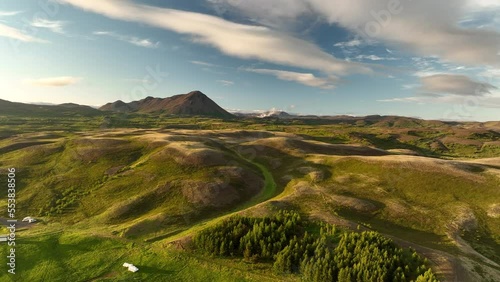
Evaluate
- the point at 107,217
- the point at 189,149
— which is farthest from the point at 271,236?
the point at 189,149

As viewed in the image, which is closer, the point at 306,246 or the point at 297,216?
the point at 306,246

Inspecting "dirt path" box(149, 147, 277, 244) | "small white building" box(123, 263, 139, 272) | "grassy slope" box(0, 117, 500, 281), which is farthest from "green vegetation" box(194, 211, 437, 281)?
"small white building" box(123, 263, 139, 272)

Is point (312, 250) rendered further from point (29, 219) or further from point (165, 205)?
point (29, 219)

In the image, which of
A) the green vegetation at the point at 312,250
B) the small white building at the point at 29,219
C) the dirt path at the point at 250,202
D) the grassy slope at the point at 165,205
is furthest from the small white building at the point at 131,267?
the small white building at the point at 29,219

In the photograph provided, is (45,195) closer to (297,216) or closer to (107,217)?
(107,217)

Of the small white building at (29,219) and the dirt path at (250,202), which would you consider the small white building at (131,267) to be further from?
the small white building at (29,219)

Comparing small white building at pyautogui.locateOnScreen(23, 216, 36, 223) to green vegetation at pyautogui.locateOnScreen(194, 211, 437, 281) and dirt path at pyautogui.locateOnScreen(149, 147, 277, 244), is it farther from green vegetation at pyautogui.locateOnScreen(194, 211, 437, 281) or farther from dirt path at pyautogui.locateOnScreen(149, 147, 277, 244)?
green vegetation at pyautogui.locateOnScreen(194, 211, 437, 281)

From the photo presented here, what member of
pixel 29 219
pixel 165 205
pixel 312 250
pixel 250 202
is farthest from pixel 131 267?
pixel 29 219

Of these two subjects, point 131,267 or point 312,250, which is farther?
point 312,250

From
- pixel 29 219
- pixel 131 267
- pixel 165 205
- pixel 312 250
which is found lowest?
pixel 29 219
